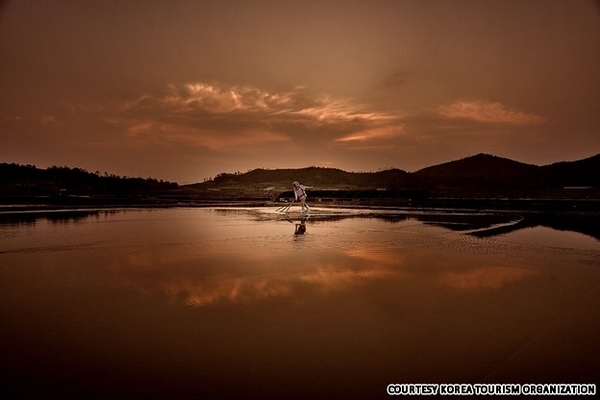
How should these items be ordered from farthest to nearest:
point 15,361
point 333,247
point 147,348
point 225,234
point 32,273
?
1. point 225,234
2. point 333,247
3. point 32,273
4. point 147,348
5. point 15,361

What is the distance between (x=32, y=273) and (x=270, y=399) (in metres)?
6.37

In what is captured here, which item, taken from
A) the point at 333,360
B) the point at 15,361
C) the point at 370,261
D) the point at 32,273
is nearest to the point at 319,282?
the point at 370,261

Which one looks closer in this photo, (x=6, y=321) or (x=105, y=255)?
(x=6, y=321)

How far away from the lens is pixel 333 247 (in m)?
10.3

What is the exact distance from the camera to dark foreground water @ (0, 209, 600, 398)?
122 inches

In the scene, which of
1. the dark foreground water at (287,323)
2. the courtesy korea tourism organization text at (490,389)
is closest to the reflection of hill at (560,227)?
the dark foreground water at (287,323)

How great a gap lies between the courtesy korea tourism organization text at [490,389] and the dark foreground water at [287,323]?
71 mm

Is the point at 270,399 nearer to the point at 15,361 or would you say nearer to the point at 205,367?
the point at 205,367

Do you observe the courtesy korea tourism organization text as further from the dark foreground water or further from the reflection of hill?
the reflection of hill

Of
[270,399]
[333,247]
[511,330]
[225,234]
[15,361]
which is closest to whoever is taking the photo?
[270,399]

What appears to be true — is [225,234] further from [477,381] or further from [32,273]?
[477,381]

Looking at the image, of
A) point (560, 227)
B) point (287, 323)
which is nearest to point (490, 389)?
point (287, 323)

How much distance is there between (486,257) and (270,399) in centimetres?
767

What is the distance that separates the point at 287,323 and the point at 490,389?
2192 millimetres
